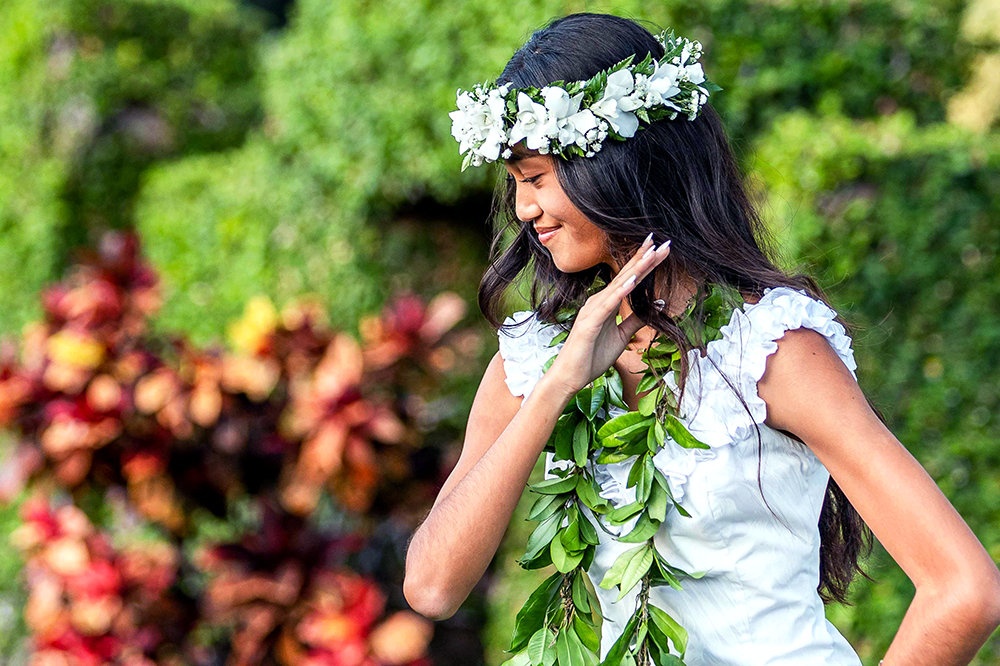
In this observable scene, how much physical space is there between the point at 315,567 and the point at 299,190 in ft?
6.16

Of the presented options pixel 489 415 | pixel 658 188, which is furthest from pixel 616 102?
pixel 489 415

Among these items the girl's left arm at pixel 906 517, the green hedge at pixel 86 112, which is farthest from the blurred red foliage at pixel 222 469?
the green hedge at pixel 86 112

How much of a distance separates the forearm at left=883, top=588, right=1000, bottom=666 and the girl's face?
0.80 metres

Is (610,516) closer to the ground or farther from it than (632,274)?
closer to the ground

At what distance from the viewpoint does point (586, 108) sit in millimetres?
1695

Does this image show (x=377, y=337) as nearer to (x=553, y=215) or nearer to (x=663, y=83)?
(x=553, y=215)

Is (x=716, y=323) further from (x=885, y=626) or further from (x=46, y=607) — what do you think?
(x=46, y=607)

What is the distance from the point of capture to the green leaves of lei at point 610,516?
1724mm

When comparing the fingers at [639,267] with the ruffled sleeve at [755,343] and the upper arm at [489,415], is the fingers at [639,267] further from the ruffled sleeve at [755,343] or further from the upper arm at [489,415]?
the upper arm at [489,415]

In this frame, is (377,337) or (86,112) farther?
(86,112)

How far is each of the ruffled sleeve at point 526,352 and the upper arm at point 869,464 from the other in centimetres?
46

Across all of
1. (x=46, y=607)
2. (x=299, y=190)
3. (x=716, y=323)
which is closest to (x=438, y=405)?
(x=299, y=190)

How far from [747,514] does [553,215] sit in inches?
25.1

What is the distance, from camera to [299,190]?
14.6 ft
